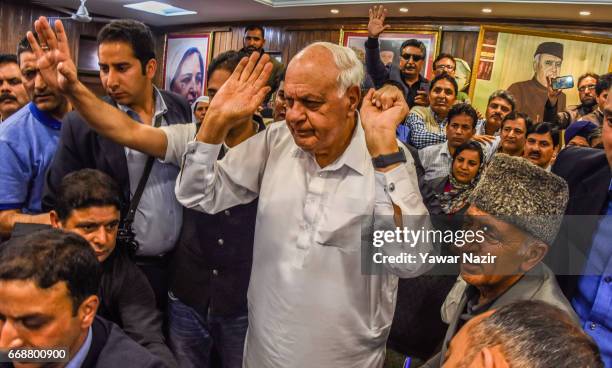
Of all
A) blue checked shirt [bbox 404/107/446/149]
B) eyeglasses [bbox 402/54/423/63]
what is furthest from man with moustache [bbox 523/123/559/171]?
eyeglasses [bbox 402/54/423/63]

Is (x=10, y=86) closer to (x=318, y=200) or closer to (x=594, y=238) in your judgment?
(x=318, y=200)

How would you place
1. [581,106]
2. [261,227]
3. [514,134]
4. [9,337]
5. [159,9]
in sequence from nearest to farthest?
[9,337] → [261,227] → [514,134] → [581,106] → [159,9]

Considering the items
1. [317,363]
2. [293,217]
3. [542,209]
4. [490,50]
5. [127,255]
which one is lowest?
[317,363]

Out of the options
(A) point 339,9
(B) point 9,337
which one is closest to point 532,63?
(A) point 339,9

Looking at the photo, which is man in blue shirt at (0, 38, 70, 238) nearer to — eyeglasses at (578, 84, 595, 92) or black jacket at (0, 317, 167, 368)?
black jacket at (0, 317, 167, 368)

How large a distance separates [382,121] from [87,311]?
2.92 ft

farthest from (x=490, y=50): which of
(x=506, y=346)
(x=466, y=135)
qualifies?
(x=506, y=346)

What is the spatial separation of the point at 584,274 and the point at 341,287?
0.66 meters

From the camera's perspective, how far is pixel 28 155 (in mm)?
1781

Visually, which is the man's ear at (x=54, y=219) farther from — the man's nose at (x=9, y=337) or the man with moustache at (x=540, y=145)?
the man with moustache at (x=540, y=145)

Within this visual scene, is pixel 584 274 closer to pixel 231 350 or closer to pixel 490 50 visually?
pixel 231 350

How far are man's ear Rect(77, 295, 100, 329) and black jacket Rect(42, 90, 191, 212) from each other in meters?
0.55

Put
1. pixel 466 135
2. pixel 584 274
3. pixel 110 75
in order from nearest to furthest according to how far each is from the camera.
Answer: pixel 584 274, pixel 110 75, pixel 466 135

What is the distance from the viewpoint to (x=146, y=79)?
5.81ft
